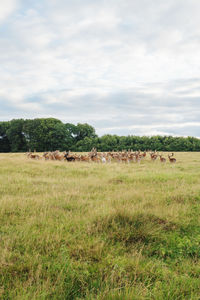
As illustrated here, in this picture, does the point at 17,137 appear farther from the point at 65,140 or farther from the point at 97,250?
the point at 97,250

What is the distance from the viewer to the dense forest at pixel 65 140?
67625mm

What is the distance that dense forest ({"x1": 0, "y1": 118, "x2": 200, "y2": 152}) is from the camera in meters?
67.6

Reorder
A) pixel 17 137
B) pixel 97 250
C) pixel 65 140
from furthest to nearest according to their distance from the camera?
pixel 17 137, pixel 65 140, pixel 97 250

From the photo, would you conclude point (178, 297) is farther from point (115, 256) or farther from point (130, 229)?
point (130, 229)

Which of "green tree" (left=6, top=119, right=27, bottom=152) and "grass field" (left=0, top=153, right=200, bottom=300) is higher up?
"green tree" (left=6, top=119, right=27, bottom=152)

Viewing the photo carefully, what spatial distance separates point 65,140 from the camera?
7062 centimetres

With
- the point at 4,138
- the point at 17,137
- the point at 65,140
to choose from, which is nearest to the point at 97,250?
the point at 65,140

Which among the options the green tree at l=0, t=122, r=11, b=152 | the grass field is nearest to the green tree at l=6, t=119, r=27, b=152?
the green tree at l=0, t=122, r=11, b=152

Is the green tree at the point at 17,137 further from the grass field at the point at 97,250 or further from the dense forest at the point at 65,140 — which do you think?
the grass field at the point at 97,250

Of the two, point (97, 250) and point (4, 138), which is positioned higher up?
point (4, 138)

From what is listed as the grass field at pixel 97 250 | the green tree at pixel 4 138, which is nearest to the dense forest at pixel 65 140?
the green tree at pixel 4 138

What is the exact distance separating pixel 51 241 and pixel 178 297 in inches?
93.0

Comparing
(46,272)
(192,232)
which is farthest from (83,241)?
(192,232)

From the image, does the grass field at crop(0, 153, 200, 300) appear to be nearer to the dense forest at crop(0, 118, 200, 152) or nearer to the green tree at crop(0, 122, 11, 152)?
the dense forest at crop(0, 118, 200, 152)
